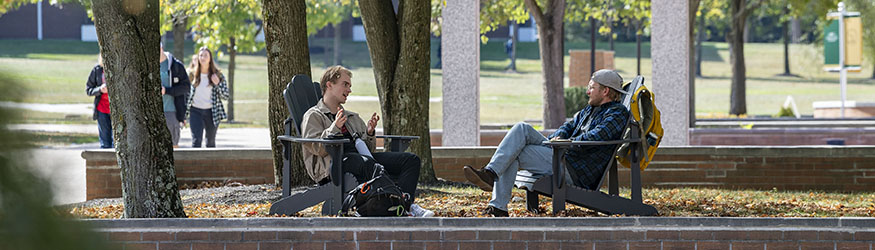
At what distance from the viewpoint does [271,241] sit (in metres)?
4.70

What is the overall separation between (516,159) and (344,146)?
1.07m

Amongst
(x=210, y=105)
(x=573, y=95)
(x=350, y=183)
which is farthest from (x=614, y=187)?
(x=573, y=95)

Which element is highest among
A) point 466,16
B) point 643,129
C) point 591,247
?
point 466,16

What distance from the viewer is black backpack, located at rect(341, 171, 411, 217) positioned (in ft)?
18.6

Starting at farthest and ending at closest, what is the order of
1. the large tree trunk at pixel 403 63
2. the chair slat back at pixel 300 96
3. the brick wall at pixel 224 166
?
the brick wall at pixel 224 166
the large tree trunk at pixel 403 63
the chair slat back at pixel 300 96

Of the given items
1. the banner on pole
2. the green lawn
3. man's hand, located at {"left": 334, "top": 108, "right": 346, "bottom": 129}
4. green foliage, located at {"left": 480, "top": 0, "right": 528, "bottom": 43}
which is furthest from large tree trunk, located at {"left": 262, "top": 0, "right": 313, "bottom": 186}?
the green lawn

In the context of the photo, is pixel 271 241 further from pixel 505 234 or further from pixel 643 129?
pixel 643 129

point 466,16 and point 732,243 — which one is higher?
point 466,16

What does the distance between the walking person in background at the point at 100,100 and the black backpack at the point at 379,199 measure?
578 centimetres

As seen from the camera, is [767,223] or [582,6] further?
[582,6]

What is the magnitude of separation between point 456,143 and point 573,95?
13038 mm

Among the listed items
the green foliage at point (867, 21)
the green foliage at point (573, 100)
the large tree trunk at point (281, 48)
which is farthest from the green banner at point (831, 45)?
the large tree trunk at point (281, 48)

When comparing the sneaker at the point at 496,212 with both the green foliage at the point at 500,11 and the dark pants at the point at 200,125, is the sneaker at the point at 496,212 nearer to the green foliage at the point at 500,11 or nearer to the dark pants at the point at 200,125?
the dark pants at the point at 200,125

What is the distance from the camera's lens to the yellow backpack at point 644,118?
636 centimetres
